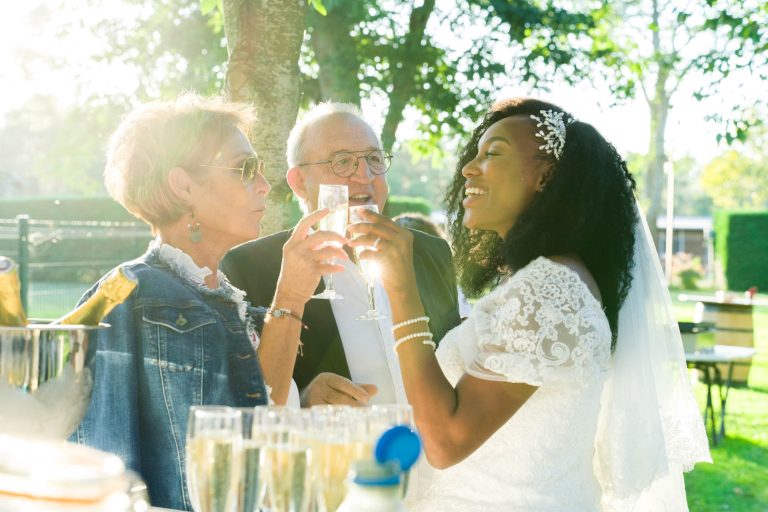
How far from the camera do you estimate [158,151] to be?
2.57m

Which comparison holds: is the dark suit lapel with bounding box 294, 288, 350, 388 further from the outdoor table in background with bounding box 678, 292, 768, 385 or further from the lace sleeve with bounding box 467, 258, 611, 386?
the outdoor table in background with bounding box 678, 292, 768, 385

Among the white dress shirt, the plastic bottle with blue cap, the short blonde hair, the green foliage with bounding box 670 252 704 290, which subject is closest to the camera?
the plastic bottle with blue cap

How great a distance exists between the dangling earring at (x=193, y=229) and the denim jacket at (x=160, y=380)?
0.23 meters

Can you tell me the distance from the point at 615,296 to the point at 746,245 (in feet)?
102

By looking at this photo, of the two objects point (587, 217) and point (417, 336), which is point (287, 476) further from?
point (587, 217)

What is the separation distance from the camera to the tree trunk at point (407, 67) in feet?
33.2

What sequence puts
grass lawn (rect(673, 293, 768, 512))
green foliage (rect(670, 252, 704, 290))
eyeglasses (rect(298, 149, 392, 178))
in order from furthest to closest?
green foliage (rect(670, 252, 704, 290)) → grass lawn (rect(673, 293, 768, 512)) → eyeglasses (rect(298, 149, 392, 178))

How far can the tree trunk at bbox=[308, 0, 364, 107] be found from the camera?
9.73 metres

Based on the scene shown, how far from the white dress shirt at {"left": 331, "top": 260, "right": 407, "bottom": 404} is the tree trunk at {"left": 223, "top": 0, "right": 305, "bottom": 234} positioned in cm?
136

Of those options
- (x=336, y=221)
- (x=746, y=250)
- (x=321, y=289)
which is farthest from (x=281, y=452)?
(x=746, y=250)

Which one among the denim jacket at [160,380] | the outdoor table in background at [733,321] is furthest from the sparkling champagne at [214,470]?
the outdoor table in background at [733,321]

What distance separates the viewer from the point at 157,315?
237 cm

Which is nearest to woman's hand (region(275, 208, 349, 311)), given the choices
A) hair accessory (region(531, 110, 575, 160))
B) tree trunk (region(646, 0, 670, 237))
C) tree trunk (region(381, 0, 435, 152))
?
hair accessory (region(531, 110, 575, 160))

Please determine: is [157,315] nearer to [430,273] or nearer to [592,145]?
[592,145]
